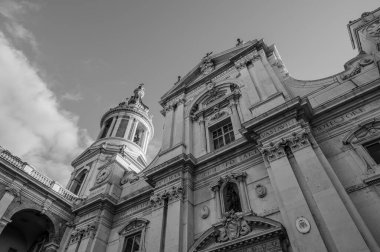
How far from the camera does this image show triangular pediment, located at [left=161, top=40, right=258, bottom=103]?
20141 mm

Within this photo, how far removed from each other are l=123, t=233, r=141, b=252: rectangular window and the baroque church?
8cm

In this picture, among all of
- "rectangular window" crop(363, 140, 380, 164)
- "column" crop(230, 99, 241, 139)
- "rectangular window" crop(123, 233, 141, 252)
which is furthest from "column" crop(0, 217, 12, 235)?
"rectangular window" crop(363, 140, 380, 164)

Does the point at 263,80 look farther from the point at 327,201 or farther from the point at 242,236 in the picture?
the point at 242,236

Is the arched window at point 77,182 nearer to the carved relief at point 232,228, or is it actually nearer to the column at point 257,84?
the carved relief at point 232,228

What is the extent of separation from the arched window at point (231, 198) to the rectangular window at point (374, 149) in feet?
17.9

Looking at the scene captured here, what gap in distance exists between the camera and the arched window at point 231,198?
11.8 m

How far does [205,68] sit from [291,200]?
14.0 m

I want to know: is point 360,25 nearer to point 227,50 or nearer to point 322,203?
point 227,50

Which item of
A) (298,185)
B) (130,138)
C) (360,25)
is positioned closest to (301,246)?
(298,185)

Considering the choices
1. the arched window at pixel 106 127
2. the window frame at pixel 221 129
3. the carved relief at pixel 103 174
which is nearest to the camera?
the window frame at pixel 221 129

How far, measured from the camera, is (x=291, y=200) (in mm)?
9508

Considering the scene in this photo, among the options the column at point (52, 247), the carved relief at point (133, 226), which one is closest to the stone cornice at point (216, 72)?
the carved relief at point (133, 226)

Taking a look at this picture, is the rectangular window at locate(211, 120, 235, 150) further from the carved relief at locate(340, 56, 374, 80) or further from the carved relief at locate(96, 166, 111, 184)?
the carved relief at locate(96, 166, 111, 184)

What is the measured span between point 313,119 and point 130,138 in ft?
69.8
